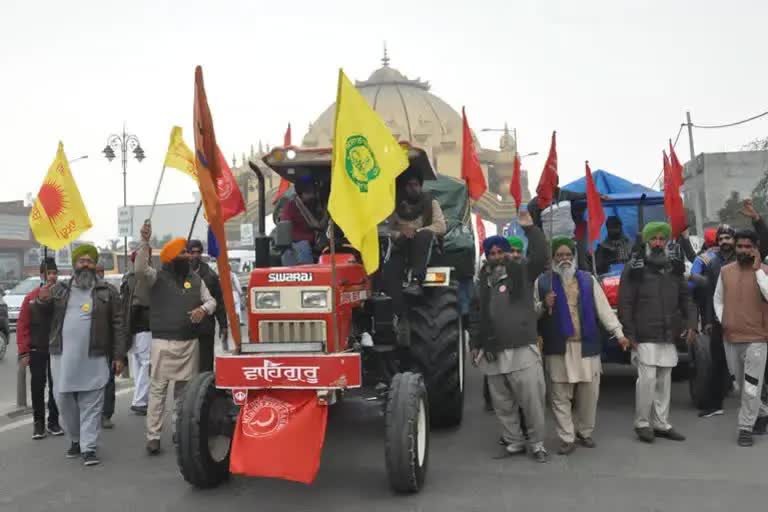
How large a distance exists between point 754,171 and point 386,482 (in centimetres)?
4081

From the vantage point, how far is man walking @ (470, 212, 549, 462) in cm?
655

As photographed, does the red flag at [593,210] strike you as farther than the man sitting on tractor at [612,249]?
No

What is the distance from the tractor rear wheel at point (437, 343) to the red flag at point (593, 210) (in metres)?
3.08

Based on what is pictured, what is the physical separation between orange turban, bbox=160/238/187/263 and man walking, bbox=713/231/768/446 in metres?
4.79

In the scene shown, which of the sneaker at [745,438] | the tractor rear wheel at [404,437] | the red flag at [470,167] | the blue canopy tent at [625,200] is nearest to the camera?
the tractor rear wheel at [404,437]

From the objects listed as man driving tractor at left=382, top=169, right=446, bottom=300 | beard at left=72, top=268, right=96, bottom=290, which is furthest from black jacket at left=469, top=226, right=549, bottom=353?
beard at left=72, top=268, right=96, bottom=290

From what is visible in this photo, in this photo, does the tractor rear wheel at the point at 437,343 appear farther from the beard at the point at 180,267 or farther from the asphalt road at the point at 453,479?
the beard at the point at 180,267

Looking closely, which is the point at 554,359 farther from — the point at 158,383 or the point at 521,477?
the point at 158,383

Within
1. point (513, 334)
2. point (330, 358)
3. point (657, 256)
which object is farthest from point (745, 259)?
point (330, 358)

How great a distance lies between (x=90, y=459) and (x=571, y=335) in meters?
4.17

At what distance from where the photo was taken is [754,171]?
41.6m

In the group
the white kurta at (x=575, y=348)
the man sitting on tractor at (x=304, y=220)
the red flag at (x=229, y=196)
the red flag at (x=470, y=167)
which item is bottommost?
the white kurta at (x=575, y=348)

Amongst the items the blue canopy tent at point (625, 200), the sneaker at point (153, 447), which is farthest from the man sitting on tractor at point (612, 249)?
the sneaker at point (153, 447)

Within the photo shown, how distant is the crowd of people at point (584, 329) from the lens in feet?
21.6
